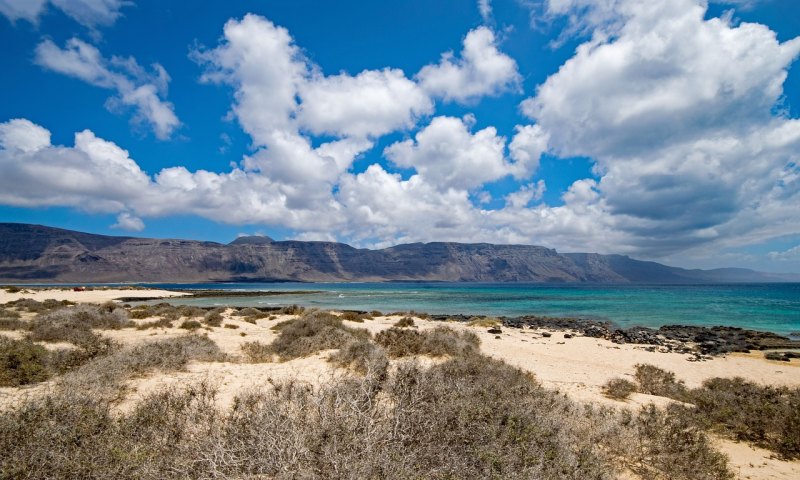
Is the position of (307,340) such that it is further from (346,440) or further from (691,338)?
(691,338)

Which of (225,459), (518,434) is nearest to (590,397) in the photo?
(518,434)

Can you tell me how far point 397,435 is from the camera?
439 cm

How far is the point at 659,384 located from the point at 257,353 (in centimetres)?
1317

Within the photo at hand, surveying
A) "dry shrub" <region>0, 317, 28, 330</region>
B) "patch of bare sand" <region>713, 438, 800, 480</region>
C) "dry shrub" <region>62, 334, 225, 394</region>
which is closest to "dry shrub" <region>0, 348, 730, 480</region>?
"patch of bare sand" <region>713, 438, 800, 480</region>

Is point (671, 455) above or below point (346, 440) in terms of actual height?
below

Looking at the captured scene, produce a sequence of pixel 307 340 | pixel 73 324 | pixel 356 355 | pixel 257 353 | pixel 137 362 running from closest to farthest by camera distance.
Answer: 1. pixel 137 362
2. pixel 356 355
3. pixel 257 353
4. pixel 307 340
5. pixel 73 324

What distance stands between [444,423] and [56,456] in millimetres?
4423

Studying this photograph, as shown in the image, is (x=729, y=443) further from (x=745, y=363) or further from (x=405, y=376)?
(x=745, y=363)

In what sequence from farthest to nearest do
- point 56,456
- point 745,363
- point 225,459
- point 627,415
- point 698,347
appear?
point 698,347, point 745,363, point 627,415, point 225,459, point 56,456

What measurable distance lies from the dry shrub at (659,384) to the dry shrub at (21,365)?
16.1 metres

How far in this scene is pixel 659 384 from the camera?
10.8 m

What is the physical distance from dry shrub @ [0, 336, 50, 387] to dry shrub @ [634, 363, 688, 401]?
1612 cm

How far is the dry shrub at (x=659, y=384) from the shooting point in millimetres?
10022

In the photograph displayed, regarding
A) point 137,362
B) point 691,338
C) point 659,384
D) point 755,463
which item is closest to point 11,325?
point 137,362
